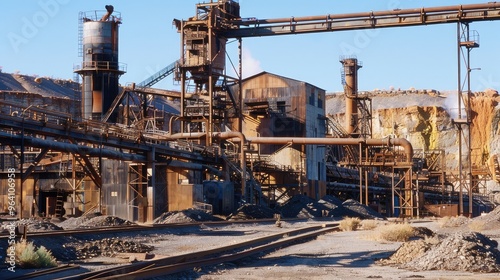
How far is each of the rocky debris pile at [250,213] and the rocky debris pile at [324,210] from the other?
119 inches

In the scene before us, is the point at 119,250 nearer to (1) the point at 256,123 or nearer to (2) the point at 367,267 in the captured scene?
(2) the point at 367,267

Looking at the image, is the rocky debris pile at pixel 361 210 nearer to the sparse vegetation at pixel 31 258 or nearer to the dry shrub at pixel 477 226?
the dry shrub at pixel 477 226

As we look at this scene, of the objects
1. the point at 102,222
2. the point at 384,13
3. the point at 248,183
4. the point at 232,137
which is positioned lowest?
the point at 102,222

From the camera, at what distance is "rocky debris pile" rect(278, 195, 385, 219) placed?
134ft

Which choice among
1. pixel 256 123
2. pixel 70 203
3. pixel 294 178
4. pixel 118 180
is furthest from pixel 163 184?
pixel 256 123

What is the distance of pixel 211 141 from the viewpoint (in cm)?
4356

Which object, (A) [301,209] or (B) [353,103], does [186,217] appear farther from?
(B) [353,103]

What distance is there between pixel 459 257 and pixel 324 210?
27.5 m

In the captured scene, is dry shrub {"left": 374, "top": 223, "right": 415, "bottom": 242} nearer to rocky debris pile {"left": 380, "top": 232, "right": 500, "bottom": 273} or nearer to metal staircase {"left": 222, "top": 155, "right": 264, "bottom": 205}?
rocky debris pile {"left": 380, "top": 232, "right": 500, "bottom": 273}

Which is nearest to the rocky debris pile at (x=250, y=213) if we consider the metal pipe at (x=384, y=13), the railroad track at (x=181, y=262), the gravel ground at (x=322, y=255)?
the gravel ground at (x=322, y=255)

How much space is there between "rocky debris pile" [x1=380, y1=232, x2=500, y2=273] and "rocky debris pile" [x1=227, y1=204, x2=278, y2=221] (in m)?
20.6

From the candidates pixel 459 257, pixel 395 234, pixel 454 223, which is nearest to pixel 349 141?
pixel 454 223

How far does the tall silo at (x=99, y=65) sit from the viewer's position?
172 feet

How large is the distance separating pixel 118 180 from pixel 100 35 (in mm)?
18367
